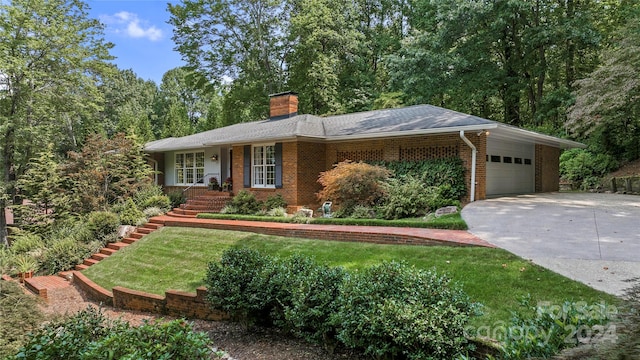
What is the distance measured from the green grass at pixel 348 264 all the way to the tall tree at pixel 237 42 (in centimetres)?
1692

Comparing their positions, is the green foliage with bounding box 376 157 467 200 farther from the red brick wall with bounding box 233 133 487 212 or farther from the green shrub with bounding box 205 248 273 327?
the green shrub with bounding box 205 248 273 327

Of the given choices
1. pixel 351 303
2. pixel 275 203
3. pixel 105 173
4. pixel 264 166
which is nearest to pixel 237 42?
pixel 105 173

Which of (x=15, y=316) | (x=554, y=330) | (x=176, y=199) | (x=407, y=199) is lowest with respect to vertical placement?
(x=15, y=316)

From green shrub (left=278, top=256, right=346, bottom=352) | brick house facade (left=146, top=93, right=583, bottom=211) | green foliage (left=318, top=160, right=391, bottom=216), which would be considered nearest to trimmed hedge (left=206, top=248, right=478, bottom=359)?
green shrub (left=278, top=256, right=346, bottom=352)

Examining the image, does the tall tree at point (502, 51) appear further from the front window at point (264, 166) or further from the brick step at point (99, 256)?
the brick step at point (99, 256)

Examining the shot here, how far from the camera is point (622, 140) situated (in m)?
17.8

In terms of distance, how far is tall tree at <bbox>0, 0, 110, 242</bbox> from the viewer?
16531mm

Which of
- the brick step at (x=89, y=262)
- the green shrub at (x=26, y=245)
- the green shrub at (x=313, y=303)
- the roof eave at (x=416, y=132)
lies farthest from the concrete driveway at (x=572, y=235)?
the green shrub at (x=26, y=245)

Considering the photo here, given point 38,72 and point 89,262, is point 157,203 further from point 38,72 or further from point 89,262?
point 38,72

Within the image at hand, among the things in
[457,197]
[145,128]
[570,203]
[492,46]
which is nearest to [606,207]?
[570,203]

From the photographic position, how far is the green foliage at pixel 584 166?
58.7 ft

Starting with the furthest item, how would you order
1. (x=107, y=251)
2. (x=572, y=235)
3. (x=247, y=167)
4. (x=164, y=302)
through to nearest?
(x=247, y=167)
(x=107, y=251)
(x=572, y=235)
(x=164, y=302)

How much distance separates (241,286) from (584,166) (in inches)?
817

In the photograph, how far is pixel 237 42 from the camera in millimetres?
27094
